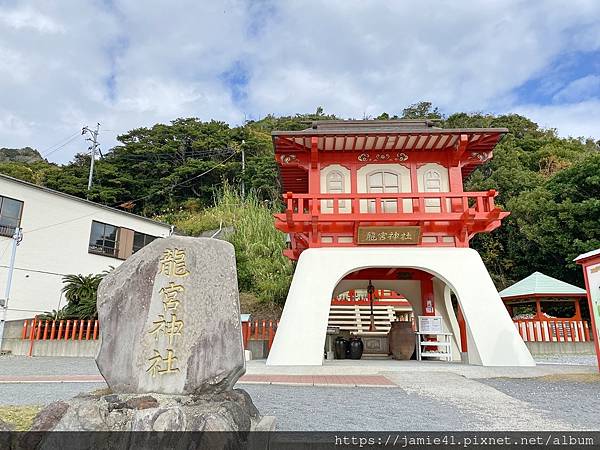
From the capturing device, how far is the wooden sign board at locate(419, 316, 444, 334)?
10.8 metres

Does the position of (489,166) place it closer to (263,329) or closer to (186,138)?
(263,329)

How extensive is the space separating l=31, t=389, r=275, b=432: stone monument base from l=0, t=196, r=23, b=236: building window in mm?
15338

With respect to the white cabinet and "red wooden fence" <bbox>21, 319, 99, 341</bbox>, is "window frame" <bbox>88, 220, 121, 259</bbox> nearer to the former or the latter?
"red wooden fence" <bbox>21, 319, 99, 341</bbox>

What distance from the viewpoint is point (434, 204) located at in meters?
10.4

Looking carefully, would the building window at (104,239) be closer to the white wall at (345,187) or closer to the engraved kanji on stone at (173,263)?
the white wall at (345,187)

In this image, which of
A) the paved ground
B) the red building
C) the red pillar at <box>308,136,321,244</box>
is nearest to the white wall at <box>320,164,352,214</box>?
A: the red building

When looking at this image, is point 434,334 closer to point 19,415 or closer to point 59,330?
point 19,415

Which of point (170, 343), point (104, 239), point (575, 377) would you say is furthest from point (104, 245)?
point (575, 377)

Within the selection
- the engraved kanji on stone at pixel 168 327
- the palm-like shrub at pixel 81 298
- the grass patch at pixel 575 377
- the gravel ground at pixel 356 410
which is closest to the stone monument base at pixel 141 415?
the engraved kanji on stone at pixel 168 327

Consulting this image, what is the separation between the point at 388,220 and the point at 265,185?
18798 millimetres

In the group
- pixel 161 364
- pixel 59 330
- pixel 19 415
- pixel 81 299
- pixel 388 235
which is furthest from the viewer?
pixel 81 299

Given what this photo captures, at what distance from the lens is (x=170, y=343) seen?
11.2ft

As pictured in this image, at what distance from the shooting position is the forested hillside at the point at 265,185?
18609mm

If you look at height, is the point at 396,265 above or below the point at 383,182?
below
